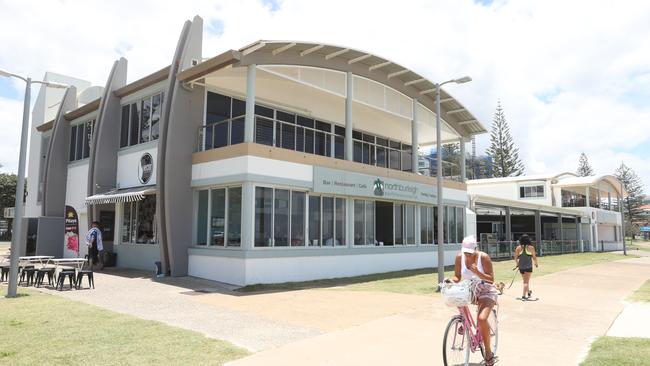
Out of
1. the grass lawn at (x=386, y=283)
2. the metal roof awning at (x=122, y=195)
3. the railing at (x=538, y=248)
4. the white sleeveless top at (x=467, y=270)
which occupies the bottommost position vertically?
the grass lawn at (x=386, y=283)

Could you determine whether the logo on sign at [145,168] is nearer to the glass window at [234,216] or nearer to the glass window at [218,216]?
the glass window at [218,216]

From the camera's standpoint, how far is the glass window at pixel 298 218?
46.8 feet

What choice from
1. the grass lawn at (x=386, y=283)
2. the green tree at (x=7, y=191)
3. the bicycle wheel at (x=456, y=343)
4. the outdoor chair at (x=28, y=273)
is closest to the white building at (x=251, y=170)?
the grass lawn at (x=386, y=283)

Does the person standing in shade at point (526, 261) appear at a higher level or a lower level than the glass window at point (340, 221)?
lower

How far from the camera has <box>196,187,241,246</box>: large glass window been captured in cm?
1345

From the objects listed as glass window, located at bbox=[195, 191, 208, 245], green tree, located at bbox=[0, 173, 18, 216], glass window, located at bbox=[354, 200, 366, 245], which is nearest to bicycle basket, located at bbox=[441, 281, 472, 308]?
glass window, located at bbox=[195, 191, 208, 245]

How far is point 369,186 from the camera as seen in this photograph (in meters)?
16.5

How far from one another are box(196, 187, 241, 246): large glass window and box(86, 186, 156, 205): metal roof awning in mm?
1674

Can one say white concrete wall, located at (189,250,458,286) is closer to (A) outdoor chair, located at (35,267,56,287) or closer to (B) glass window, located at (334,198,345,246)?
(B) glass window, located at (334,198,345,246)

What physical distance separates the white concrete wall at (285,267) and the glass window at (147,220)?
2592 millimetres

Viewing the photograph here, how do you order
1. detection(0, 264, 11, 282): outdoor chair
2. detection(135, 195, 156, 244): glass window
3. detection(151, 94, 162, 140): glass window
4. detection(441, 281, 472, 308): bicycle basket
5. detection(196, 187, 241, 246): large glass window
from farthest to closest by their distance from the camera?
detection(135, 195, 156, 244): glass window < detection(151, 94, 162, 140): glass window < detection(196, 187, 241, 246): large glass window < detection(0, 264, 11, 282): outdoor chair < detection(441, 281, 472, 308): bicycle basket

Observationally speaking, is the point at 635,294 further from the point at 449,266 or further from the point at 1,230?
the point at 1,230

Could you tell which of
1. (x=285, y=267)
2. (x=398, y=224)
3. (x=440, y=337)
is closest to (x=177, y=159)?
(x=285, y=267)

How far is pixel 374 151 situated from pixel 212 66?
390 inches
